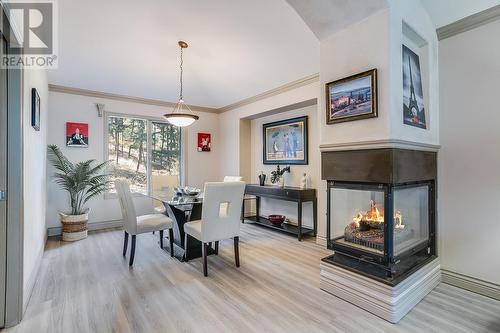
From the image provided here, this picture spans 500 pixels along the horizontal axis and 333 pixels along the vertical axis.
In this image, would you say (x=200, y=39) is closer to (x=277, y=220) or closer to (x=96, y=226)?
(x=277, y=220)

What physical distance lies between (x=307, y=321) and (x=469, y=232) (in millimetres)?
1772

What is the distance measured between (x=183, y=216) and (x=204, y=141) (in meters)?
2.85

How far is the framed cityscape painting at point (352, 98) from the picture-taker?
2.03 metres

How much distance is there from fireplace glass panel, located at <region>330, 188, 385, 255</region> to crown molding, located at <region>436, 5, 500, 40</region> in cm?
178

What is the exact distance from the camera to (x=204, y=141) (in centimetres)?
594

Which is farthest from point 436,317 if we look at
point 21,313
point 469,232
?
point 21,313

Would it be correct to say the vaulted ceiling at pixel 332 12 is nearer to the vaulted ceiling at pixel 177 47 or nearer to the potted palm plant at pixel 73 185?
the vaulted ceiling at pixel 177 47

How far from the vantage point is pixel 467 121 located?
2.37 metres

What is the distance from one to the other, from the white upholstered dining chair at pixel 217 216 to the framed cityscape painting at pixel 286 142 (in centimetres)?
198

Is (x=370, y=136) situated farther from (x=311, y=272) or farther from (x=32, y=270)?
(x=32, y=270)

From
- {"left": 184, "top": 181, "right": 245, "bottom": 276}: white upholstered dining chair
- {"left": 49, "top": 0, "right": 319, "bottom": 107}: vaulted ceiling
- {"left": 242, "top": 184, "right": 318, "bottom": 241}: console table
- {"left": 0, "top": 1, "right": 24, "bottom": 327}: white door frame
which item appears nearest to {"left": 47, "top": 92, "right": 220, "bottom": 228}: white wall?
{"left": 49, "top": 0, "right": 319, "bottom": 107}: vaulted ceiling

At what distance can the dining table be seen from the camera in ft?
10.3

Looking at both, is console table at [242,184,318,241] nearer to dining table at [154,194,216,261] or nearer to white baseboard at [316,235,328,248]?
white baseboard at [316,235,328,248]

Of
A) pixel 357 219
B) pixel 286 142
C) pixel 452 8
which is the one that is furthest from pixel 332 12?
pixel 286 142
